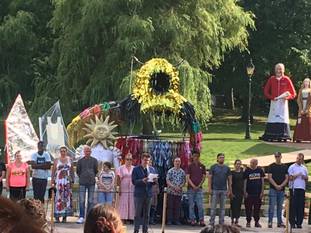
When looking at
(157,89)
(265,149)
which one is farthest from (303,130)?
(157,89)

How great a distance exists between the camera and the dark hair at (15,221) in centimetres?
135

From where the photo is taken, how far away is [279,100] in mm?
26391

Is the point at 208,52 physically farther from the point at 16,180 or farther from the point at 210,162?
the point at 16,180

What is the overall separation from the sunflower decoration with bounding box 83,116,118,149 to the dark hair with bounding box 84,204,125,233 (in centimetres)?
1370

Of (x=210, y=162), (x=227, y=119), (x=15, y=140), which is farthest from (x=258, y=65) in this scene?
(x=15, y=140)

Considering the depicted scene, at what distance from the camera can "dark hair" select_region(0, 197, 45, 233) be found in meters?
1.35

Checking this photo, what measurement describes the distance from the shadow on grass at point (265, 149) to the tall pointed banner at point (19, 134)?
752 cm

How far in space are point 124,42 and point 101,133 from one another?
999 centimetres

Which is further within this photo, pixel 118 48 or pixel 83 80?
pixel 83 80

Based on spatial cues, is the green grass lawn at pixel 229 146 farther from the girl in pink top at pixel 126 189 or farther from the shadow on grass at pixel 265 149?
the girl in pink top at pixel 126 189

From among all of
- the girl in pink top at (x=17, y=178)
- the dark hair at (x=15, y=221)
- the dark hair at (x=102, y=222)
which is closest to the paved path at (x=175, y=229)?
the girl in pink top at (x=17, y=178)

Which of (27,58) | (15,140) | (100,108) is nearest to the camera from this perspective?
(100,108)

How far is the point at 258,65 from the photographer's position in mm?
45000

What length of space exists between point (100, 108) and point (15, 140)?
6136 mm
